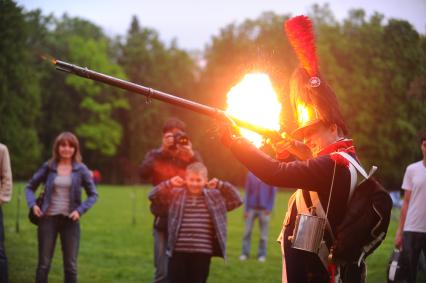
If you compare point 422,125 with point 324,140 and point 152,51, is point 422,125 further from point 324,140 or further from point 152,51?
point 152,51

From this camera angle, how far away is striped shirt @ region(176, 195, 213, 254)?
698 cm

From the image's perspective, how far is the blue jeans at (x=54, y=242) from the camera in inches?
303

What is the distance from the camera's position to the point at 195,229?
7070 mm

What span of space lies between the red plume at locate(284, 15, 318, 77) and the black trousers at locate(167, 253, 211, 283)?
3.48m

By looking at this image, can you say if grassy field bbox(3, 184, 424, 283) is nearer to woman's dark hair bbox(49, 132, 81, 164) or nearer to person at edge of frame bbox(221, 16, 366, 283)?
woman's dark hair bbox(49, 132, 81, 164)

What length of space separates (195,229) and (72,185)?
1931 mm

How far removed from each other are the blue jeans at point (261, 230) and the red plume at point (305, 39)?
29.1 ft

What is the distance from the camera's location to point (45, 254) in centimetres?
769

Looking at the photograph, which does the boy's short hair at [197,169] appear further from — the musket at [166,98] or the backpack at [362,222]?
the backpack at [362,222]

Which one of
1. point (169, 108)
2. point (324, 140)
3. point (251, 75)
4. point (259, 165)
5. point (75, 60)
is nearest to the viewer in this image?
point (259, 165)

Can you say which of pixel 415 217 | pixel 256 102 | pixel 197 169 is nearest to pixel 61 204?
pixel 197 169

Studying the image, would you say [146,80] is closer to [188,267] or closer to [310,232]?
[188,267]

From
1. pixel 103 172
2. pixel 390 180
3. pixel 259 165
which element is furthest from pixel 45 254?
pixel 103 172

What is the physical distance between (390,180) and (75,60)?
130 feet
